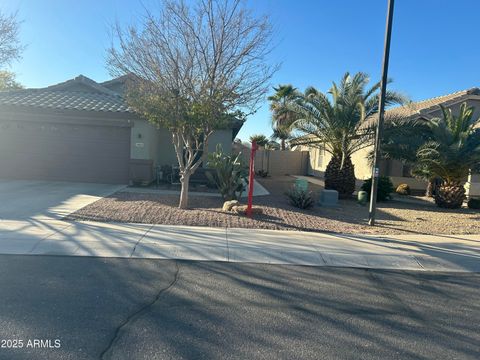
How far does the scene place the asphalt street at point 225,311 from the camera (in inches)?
119

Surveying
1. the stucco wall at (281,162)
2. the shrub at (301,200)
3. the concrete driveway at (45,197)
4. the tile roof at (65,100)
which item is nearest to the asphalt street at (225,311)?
the concrete driveway at (45,197)

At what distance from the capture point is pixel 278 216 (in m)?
9.09

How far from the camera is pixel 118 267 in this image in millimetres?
4914

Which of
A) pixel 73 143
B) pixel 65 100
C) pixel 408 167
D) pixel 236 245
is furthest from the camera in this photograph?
pixel 408 167

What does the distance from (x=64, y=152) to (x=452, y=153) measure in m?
14.8

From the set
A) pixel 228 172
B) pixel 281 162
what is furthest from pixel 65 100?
pixel 281 162

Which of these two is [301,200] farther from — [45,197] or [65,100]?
[65,100]

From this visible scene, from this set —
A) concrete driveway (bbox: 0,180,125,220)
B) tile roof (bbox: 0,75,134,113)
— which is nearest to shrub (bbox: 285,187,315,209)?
concrete driveway (bbox: 0,180,125,220)

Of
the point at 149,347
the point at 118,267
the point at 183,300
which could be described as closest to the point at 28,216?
the point at 118,267

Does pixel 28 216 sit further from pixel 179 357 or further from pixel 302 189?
pixel 302 189

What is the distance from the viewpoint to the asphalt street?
3.03 meters

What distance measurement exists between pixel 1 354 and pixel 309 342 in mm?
2710

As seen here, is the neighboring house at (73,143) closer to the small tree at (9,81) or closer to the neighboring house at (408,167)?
the neighboring house at (408,167)

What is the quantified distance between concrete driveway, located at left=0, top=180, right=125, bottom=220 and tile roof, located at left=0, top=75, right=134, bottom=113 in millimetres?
3058
